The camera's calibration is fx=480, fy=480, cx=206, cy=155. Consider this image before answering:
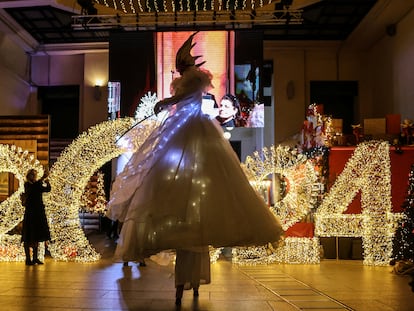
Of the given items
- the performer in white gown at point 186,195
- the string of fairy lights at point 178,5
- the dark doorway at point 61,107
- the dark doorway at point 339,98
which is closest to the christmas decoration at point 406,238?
the performer in white gown at point 186,195

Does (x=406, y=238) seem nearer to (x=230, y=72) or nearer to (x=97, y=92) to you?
(x=230, y=72)

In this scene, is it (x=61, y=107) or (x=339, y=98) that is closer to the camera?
(x=339, y=98)

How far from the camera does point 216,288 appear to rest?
4355 millimetres

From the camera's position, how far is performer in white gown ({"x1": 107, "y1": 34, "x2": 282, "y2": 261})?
3215 mm

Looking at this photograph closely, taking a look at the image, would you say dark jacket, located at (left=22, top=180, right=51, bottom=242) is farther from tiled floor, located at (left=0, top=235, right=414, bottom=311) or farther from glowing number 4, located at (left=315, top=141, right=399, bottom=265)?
glowing number 4, located at (left=315, top=141, right=399, bottom=265)

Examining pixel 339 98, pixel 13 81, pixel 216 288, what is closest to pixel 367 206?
pixel 216 288

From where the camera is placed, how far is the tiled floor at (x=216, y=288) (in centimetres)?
360

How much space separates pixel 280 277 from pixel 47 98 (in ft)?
35.6

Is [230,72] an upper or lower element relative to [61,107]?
upper

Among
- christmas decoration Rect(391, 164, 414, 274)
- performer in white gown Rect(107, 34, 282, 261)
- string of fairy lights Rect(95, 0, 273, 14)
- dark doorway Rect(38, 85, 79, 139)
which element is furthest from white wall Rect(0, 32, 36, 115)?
christmas decoration Rect(391, 164, 414, 274)

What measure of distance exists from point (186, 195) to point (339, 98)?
1147 cm

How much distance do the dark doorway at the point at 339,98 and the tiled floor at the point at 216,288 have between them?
8.09 metres

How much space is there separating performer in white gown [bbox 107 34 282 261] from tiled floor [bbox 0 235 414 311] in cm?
A: 58

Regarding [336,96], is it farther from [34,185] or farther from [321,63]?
[34,185]
